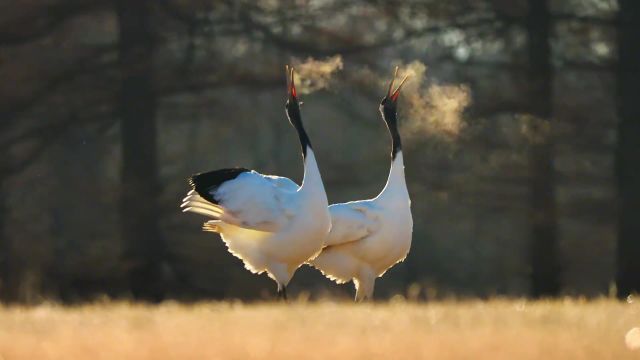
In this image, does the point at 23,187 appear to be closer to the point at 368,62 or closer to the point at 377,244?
the point at 368,62

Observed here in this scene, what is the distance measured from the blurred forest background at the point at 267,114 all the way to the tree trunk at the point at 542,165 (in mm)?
27

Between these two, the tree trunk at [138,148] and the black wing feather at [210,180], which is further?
the tree trunk at [138,148]

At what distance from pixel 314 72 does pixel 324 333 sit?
1205 centimetres

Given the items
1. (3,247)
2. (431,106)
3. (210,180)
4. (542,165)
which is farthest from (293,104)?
(3,247)

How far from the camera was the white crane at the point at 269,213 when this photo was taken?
1194 centimetres

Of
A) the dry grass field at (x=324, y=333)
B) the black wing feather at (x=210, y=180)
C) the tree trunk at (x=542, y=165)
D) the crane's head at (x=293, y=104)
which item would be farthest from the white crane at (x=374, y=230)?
the tree trunk at (x=542, y=165)

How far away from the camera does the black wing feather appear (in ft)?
41.0

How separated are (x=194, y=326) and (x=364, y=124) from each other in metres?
14.5

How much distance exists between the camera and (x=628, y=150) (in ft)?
63.4

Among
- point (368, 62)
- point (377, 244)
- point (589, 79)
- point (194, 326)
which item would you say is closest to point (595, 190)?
point (589, 79)

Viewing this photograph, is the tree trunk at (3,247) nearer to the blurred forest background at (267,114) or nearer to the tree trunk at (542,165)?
Answer: the blurred forest background at (267,114)

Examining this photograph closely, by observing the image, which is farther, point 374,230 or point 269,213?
point 374,230

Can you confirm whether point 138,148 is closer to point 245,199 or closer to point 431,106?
point 431,106

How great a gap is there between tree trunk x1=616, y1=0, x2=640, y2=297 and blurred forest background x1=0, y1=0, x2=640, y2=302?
3 centimetres
